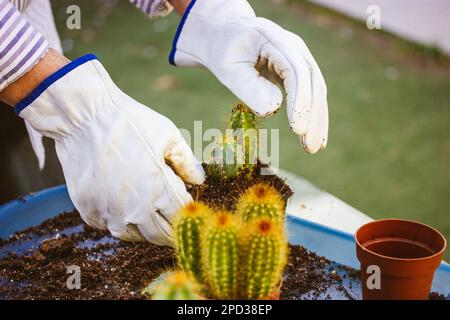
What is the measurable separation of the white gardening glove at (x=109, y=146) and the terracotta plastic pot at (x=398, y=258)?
35 centimetres

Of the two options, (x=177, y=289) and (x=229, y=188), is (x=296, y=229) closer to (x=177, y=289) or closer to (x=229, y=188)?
(x=229, y=188)

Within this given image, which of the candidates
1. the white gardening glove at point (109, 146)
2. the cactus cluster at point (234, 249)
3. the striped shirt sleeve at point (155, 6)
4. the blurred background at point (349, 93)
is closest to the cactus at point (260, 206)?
the cactus cluster at point (234, 249)

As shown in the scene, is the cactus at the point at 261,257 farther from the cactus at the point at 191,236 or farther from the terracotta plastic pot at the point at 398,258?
the terracotta plastic pot at the point at 398,258

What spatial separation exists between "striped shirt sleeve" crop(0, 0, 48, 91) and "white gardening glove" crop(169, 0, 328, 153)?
1.29 ft

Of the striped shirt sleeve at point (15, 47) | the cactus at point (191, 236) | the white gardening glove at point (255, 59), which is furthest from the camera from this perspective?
the white gardening glove at point (255, 59)

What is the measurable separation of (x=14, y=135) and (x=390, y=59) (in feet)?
8.00

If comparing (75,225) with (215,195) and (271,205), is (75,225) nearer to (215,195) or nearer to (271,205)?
(215,195)

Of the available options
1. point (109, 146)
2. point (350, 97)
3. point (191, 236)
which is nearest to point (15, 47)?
point (109, 146)

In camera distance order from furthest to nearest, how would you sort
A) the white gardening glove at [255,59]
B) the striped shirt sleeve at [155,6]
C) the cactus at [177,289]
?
the striped shirt sleeve at [155,6] → the white gardening glove at [255,59] → the cactus at [177,289]

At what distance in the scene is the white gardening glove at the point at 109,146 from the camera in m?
1.04

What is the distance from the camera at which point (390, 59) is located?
3.49 meters

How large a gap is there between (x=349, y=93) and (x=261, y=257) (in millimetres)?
2579
